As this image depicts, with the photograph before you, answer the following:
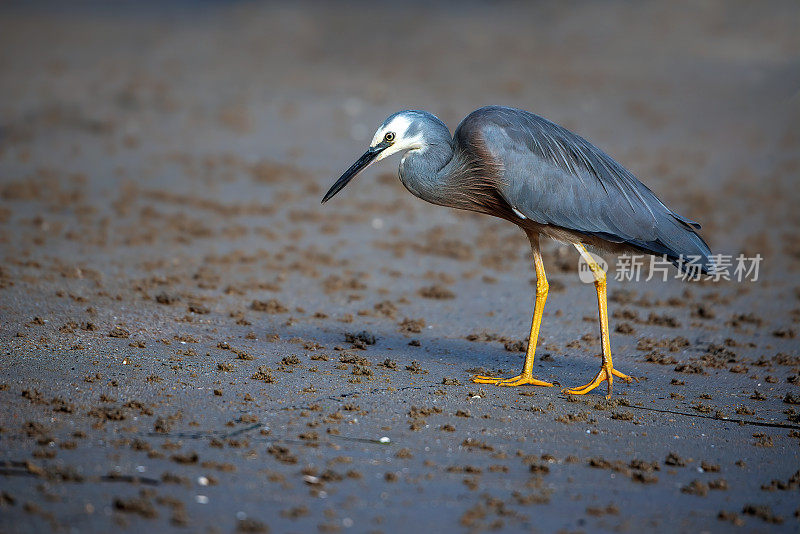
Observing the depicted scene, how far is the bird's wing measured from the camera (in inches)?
205

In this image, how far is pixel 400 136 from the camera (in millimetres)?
5270

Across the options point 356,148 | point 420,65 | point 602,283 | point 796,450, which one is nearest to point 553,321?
point 602,283

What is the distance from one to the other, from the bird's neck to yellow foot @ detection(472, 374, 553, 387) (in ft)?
3.47

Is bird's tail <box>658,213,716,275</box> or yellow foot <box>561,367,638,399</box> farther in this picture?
bird's tail <box>658,213,716,275</box>

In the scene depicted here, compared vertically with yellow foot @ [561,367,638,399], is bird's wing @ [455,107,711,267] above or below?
above

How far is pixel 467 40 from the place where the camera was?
15.3 m

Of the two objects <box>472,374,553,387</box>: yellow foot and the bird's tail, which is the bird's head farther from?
the bird's tail

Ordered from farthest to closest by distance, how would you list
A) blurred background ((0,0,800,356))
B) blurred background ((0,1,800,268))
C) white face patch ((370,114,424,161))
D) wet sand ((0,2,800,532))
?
1. blurred background ((0,1,800,268))
2. blurred background ((0,0,800,356))
3. white face patch ((370,114,424,161))
4. wet sand ((0,2,800,532))

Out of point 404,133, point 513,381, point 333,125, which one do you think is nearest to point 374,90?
point 333,125

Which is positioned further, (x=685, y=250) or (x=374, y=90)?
(x=374, y=90)

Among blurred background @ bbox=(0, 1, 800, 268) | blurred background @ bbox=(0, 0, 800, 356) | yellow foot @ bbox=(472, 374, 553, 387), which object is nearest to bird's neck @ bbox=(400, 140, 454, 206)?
yellow foot @ bbox=(472, 374, 553, 387)

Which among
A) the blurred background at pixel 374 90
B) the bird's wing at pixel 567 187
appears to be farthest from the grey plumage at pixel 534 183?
the blurred background at pixel 374 90

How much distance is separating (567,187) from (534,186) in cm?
23

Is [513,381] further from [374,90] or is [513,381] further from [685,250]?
[374,90]
